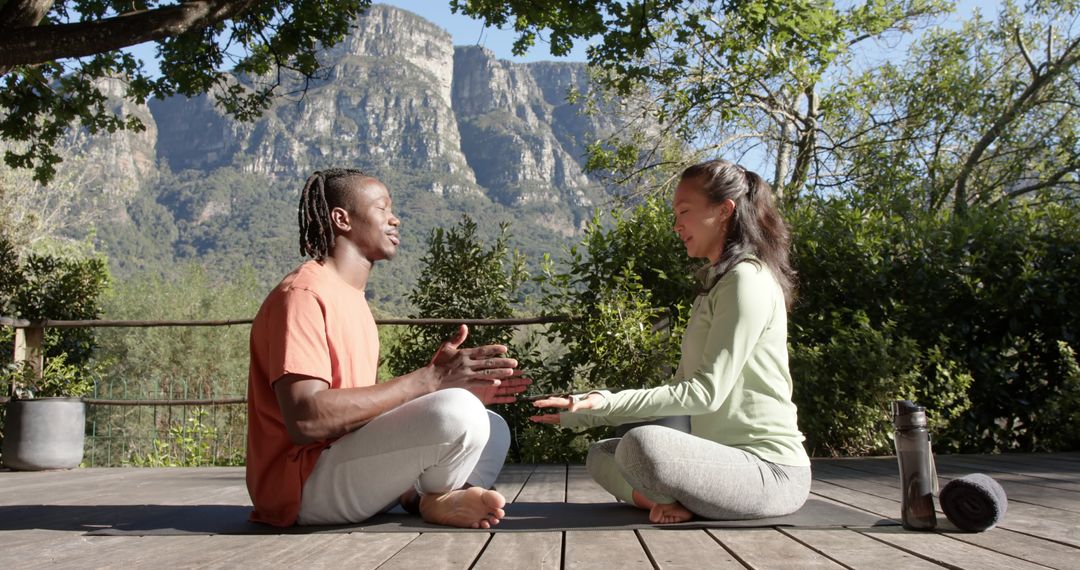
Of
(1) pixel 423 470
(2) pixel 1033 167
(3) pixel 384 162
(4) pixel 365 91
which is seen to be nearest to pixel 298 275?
(1) pixel 423 470

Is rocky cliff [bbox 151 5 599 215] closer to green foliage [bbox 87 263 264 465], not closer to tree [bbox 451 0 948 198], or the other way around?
green foliage [bbox 87 263 264 465]

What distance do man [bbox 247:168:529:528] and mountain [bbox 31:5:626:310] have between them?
46998 millimetres

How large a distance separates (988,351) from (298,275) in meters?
4.72

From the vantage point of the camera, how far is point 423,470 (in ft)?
7.54

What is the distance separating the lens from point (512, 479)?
3963mm

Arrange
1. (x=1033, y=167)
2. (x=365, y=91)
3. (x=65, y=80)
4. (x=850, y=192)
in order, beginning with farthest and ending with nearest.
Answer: (x=365, y=91)
(x=1033, y=167)
(x=65, y=80)
(x=850, y=192)

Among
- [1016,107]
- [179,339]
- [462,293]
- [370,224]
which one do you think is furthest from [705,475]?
[179,339]

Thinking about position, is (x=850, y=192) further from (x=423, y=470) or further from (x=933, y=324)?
Result: (x=423, y=470)

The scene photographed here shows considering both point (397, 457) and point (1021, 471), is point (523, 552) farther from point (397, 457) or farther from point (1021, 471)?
point (1021, 471)

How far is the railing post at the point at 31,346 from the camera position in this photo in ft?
17.6

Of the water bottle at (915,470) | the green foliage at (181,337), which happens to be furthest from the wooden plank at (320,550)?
the green foliage at (181,337)

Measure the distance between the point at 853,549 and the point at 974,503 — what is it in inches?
18.9

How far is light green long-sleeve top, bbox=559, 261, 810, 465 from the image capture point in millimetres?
2213

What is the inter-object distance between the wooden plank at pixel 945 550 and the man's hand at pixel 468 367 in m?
1.08
